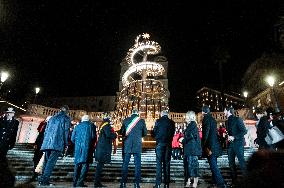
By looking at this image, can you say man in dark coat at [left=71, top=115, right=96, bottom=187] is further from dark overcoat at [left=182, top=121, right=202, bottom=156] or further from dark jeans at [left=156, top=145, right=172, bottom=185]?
dark overcoat at [left=182, top=121, right=202, bottom=156]

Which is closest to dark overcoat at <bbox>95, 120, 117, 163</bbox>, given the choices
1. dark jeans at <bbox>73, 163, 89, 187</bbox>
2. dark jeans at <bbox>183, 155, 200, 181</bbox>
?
dark jeans at <bbox>73, 163, 89, 187</bbox>

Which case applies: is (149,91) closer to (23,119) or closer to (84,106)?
(23,119)

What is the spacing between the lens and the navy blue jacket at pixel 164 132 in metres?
7.79

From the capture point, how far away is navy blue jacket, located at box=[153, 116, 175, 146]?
7.79 m

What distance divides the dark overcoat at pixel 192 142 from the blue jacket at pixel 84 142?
290 centimetres

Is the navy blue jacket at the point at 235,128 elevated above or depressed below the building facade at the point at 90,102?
below

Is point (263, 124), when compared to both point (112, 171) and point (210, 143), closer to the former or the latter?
point (210, 143)

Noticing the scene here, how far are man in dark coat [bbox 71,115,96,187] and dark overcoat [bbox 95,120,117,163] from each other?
0.37m

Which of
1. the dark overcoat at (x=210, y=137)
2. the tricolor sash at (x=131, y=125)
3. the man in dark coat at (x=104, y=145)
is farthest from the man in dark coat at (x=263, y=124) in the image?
the man in dark coat at (x=104, y=145)

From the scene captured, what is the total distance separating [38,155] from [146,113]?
1206 centimetres

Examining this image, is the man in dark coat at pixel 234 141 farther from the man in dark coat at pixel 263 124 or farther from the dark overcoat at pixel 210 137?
the man in dark coat at pixel 263 124

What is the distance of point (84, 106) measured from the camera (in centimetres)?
5347

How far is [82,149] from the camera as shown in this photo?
7715 mm

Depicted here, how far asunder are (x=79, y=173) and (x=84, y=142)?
915 millimetres
